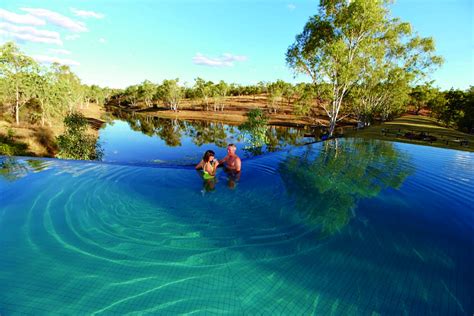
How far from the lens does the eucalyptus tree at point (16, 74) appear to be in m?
22.4

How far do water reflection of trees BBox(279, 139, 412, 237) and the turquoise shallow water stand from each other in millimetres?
98

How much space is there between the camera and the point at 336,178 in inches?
432

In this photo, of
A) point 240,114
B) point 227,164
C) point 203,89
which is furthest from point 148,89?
point 227,164

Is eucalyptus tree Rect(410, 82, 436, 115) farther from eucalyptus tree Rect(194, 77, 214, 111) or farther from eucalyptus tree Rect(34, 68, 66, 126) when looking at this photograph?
eucalyptus tree Rect(34, 68, 66, 126)

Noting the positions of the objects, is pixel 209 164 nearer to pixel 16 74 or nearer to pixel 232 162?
pixel 232 162

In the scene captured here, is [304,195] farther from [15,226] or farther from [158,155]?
[158,155]

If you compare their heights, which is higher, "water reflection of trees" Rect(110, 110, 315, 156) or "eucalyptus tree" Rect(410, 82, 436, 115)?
"eucalyptus tree" Rect(410, 82, 436, 115)

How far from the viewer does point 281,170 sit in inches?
487

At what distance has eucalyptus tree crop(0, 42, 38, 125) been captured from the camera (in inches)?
881

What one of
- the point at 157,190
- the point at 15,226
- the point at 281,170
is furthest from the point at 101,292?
the point at 281,170

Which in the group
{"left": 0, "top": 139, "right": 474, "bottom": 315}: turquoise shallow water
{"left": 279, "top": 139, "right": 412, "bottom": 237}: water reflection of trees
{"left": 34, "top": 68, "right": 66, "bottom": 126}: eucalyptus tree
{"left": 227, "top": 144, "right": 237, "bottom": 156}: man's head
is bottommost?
{"left": 0, "top": 139, "right": 474, "bottom": 315}: turquoise shallow water

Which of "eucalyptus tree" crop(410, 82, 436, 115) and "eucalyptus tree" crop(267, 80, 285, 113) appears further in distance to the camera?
"eucalyptus tree" crop(267, 80, 285, 113)

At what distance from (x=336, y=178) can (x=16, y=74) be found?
32.1m

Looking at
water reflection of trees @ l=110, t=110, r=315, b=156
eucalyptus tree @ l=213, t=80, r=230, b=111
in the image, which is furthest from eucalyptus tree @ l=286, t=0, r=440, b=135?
eucalyptus tree @ l=213, t=80, r=230, b=111
